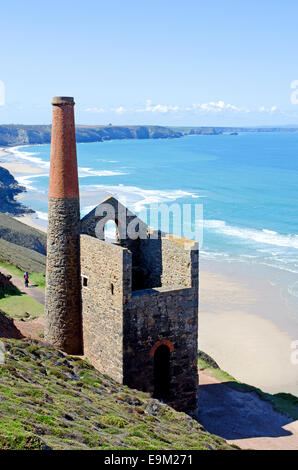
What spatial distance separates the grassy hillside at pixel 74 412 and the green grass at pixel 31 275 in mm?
14079

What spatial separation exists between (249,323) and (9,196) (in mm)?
54029

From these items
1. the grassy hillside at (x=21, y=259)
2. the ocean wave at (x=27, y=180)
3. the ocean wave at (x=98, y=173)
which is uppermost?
the ocean wave at (x=98, y=173)

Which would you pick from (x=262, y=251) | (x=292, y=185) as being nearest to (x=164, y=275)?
(x=262, y=251)

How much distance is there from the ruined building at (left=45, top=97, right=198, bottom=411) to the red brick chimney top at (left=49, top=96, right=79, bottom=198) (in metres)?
0.04

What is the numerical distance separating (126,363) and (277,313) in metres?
20.7

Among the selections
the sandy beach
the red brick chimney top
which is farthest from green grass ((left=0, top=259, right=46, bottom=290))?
the red brick chimney top

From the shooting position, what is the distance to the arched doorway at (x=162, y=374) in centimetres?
1856

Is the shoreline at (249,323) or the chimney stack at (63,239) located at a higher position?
the chimney stack at (63,239)

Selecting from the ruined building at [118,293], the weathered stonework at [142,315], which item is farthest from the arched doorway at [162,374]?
the weathered stonework at [142,315]

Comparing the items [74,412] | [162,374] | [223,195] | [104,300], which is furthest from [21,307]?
[223,195]

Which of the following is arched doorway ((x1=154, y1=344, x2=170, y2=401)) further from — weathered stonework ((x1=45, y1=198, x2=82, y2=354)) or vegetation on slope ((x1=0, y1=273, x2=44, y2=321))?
vegetation on slope ((x1=0, y1=273, x2=44, y2=321))

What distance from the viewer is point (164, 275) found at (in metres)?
19.9

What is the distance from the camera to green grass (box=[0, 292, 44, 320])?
84.3 feet

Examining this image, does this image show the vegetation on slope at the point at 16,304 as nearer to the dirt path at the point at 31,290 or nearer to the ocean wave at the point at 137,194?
the dirt path at the point at 31,290
